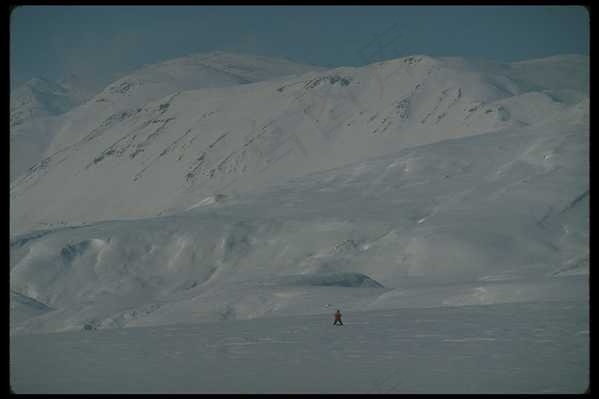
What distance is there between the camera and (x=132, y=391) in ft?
54.0

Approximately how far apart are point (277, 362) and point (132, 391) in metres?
4.79

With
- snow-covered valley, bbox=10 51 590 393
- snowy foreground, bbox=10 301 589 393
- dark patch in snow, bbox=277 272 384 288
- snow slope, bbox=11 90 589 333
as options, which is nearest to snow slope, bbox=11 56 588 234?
snow-covered valley, bbox=10 51 590 393

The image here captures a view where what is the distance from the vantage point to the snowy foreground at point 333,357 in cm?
1672

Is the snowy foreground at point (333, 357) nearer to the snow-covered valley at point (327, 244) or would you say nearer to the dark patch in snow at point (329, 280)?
the snow-covered valley at point (327, 244)

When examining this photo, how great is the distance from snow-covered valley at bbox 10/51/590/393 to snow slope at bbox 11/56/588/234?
587 mm

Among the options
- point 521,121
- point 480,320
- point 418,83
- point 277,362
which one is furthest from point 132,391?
point 418,83

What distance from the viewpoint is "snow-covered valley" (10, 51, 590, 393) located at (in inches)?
783

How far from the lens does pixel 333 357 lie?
818 inches

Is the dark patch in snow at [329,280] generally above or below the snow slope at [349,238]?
below

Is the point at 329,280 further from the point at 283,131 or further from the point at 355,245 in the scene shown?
the point at 283,131

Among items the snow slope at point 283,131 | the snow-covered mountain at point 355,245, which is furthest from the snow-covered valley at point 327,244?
the snow slope at point 283,131

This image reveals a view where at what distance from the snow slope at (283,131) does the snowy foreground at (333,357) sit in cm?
10657

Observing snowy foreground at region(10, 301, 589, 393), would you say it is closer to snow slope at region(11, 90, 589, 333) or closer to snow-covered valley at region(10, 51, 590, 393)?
snow-covered valley at region(10, 51, 590, 393)
